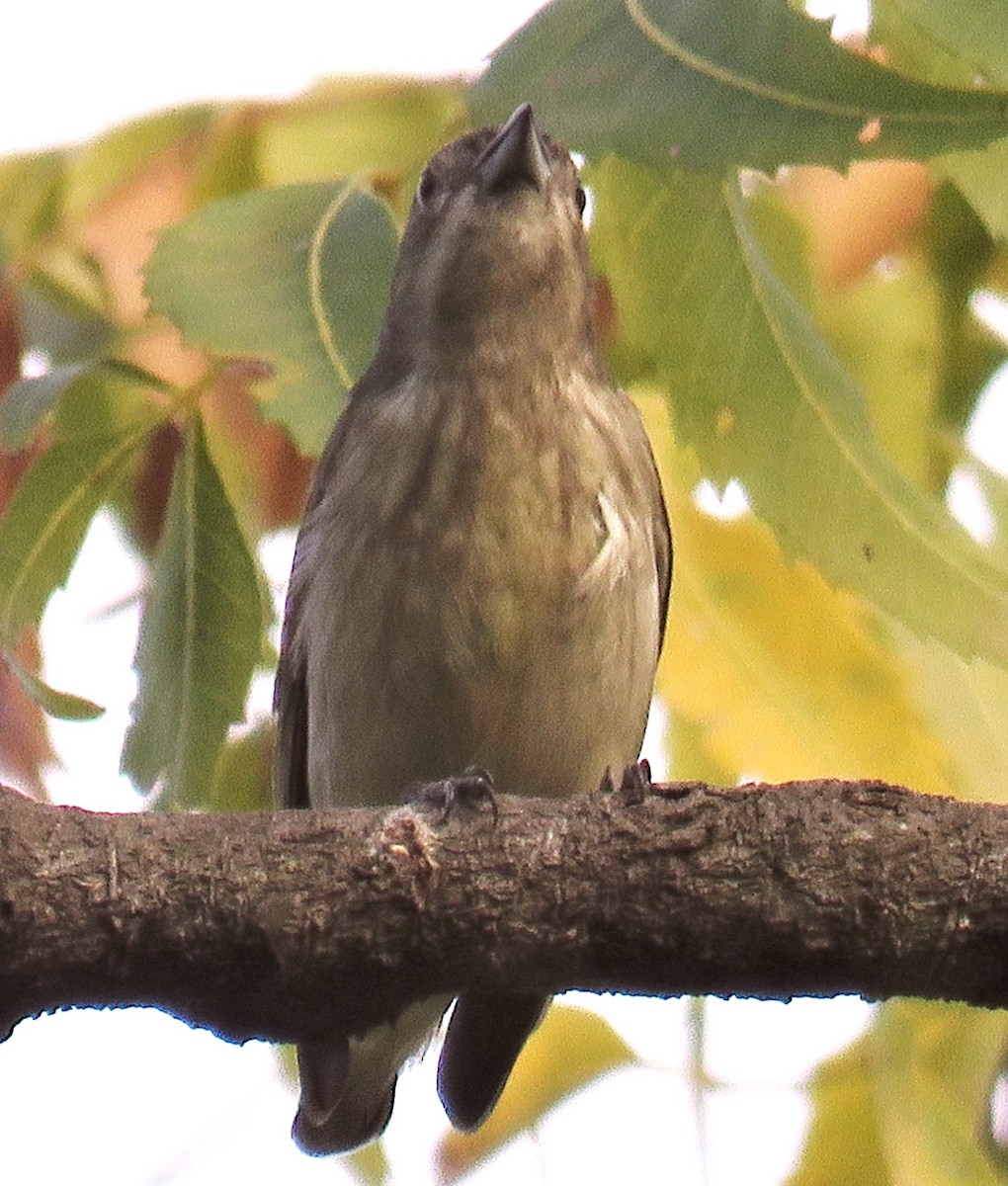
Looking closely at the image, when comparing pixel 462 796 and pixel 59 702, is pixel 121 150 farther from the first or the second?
pixel 462 796

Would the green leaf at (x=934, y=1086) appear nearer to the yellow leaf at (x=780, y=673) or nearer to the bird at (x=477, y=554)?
Answer: the yellow leaf at (x=780, y=673)

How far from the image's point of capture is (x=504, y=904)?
2605mm

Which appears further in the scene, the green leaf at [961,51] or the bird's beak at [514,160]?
the bird's beak at [514,160]

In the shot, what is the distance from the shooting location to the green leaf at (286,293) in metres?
3.41

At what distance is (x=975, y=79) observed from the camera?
11.8ft

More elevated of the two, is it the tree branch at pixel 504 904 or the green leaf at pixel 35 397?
the green leaf at pixel 35 397

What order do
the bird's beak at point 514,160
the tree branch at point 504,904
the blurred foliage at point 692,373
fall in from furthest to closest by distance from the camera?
1. the bird's beak at point 514,160
2. the blurred foliage at point 692,373
3. the tree branch at point 504,904

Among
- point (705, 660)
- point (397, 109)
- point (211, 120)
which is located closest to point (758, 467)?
point (705, 660)

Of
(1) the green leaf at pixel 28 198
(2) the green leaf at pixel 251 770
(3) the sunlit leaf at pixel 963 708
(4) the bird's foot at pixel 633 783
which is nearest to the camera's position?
(4) the bird's foot at pixel 633 783

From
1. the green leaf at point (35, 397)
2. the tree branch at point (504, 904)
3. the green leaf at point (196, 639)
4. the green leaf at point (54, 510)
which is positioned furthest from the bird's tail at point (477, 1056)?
the green leaf at point (35, 397)

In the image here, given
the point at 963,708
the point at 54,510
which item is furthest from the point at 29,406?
the point at 963,708

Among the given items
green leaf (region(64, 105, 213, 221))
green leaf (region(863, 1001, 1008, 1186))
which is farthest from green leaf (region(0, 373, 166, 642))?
green leaf (region(863, 1001, 1008, 1186))

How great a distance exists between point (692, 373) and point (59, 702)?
1189 millimetres

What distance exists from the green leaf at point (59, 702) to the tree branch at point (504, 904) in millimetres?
522
